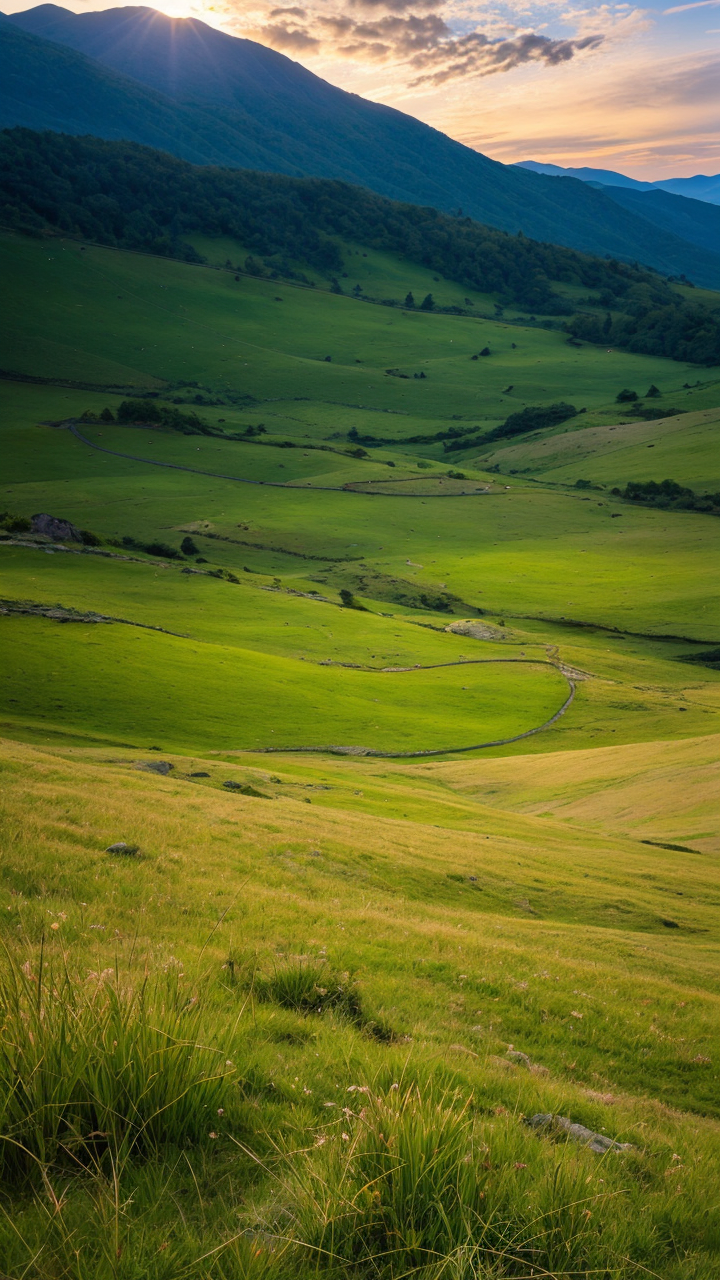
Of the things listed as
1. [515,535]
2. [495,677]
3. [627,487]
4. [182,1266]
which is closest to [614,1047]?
[182,1266]

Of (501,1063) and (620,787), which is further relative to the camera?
(620,787)

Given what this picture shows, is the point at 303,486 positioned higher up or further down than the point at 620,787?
higher up

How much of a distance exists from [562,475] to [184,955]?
164m

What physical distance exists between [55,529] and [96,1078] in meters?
82.7

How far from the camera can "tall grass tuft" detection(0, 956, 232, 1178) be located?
3725 millimetres

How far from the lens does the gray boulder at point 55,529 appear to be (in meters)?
78.8

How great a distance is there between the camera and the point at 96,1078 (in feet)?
12.6

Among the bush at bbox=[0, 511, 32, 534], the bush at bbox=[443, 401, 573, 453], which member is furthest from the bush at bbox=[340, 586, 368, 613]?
the bush at bbox=[443, 401, 573, 453]

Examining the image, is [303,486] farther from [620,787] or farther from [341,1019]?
[341,1019]

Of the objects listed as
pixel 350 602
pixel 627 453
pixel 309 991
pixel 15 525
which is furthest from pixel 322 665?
pixel 627 453

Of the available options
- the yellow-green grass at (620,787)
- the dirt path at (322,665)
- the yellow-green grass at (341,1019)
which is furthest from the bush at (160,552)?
the yellow-green grass at (341,1019)

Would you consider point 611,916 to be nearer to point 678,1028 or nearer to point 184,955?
point 678,1028

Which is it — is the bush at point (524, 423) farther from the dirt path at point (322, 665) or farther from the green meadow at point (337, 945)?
the dirt path at point (322, 665)

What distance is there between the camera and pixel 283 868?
50.3 ft
